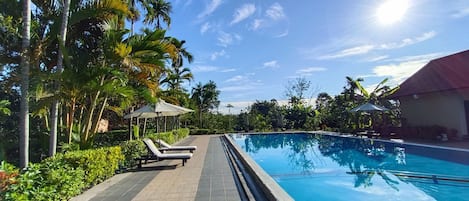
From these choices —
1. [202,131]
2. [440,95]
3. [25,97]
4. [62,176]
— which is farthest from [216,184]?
[202,131]

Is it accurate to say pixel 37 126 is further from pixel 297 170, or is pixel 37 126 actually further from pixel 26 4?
pixel 297 170

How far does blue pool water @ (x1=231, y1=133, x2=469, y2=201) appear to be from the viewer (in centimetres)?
770

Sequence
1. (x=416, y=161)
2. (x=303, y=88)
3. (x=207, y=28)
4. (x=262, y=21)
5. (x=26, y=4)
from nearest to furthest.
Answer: (x=26, y=4) → (x=416, y=161) → (x=262, y=21) → (x=207, y=28) → (x=303, y=88)

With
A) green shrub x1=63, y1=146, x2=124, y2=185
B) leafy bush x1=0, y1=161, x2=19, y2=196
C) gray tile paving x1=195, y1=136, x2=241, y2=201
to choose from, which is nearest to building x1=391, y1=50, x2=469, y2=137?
gray tile paving x1=195, y1=136, x2=241, y2=201

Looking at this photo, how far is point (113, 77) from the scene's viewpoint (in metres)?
8.69

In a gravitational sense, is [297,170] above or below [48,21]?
below

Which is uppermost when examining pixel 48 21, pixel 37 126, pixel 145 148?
pixel 48 21

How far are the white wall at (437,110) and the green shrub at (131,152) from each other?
15.8 meters

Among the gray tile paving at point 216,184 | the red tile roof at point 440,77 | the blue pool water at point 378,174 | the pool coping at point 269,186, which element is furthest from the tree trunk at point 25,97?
the red tile roof at point 440,77

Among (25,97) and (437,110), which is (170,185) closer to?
(25,97)

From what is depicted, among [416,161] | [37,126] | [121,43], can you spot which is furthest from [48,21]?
[416,161]

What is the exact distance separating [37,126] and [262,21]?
37.6 feet

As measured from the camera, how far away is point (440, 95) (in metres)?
17.2

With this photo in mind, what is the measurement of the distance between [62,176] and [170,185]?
2.39 metres
